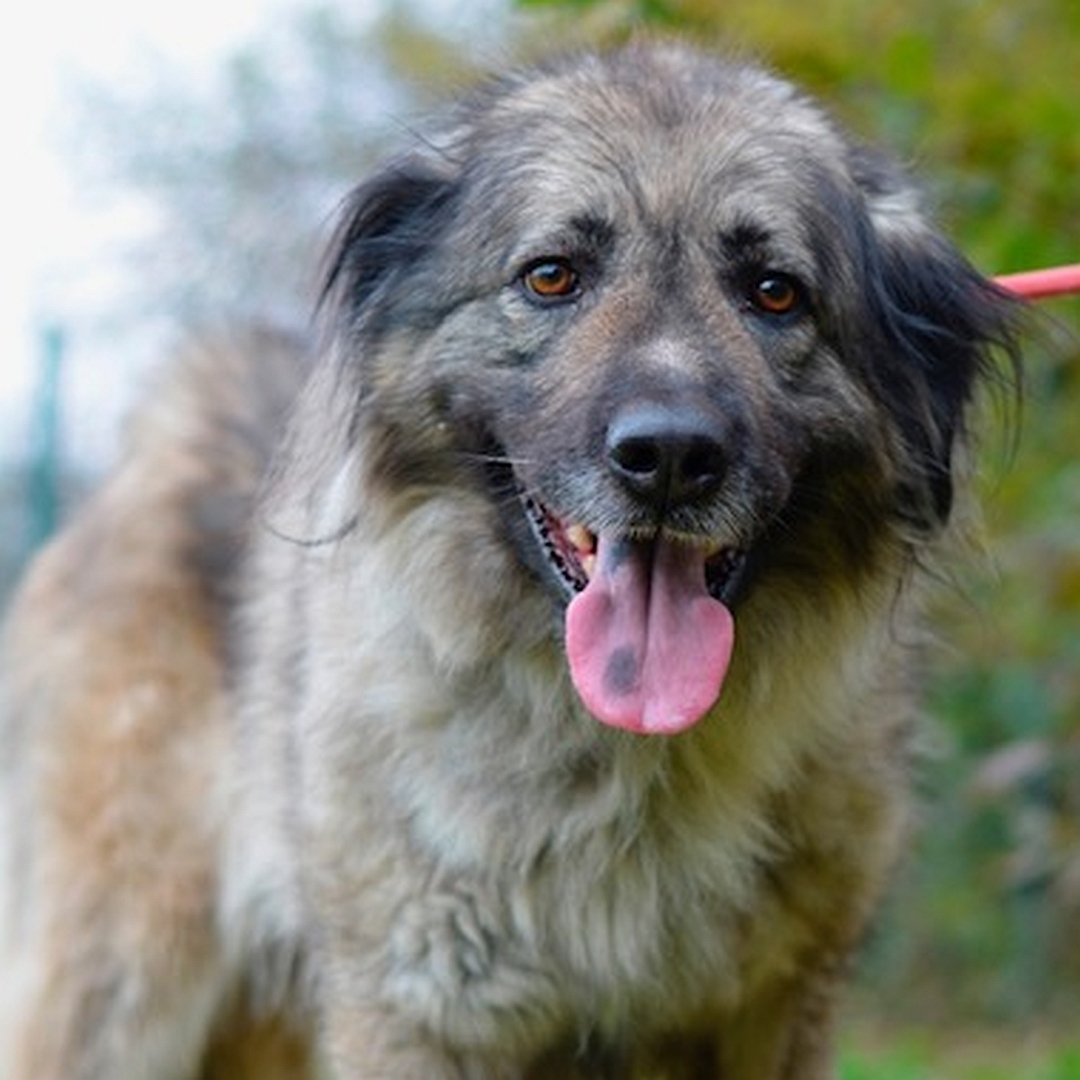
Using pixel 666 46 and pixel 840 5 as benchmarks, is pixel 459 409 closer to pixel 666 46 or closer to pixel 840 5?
pixel 666 46

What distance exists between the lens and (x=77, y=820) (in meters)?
5.50

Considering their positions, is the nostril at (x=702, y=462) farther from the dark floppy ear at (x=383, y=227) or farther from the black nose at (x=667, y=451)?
the dark floppy ear at (x=383, y=227)

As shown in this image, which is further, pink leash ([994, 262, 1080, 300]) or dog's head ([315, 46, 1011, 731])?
pink leash ([994, 262, 1080, 300])

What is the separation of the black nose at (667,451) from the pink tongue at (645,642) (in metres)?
0.18

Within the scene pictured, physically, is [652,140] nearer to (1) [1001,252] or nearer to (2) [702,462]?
(2) [702,462]

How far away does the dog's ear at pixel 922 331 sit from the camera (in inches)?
163

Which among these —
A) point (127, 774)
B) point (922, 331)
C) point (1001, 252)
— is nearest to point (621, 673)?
point (922, 331)

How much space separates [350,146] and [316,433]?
10.2 metres

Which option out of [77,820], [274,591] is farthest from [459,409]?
[77,820]

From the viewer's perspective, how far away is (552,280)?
3.97 meters

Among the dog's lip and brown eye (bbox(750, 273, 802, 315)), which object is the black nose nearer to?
the dog's lip

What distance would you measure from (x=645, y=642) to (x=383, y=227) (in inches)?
38.6

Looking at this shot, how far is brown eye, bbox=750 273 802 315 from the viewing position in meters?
3.94

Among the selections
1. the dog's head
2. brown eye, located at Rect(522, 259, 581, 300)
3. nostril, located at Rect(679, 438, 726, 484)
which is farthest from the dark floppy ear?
nostril, located at Rect(679, 438, 726, 484)
